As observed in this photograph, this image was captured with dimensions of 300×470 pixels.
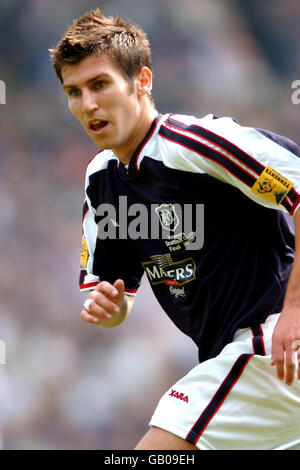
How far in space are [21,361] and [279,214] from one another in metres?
3.97

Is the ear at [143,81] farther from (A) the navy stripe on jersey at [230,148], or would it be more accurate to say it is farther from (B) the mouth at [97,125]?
(A) the navy stripe on jersey at [230,148]

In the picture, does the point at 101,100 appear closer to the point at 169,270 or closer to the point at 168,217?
the point at 168,217

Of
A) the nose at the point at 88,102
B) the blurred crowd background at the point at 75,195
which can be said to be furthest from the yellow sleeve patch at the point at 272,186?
the blurred crowd background at the point at 75,195

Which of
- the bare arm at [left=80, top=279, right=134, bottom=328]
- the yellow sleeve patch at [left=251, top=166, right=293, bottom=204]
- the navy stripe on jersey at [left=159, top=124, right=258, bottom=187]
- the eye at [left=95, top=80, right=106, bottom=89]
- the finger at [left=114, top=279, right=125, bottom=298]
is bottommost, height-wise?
the bare arm at [left=80, top=279, right=134, bottom=328]

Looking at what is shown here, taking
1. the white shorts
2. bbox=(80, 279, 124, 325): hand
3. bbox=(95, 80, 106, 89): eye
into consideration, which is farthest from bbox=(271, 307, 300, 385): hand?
bbox=(95, 80, 106, 89): eye

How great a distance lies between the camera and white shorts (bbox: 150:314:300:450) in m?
2.31

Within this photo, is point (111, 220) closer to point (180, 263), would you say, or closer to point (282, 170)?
point (180, 263)

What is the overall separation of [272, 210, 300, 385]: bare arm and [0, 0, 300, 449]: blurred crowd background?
11.9 ft

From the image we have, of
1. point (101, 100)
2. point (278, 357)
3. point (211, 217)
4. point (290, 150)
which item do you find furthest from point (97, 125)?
point (278, 357)

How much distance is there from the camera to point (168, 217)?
104 inches

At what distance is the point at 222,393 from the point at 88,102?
4.10 feet

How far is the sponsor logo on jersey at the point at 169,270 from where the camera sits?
102 inches

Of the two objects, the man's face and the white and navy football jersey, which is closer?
the white and navy football jersey

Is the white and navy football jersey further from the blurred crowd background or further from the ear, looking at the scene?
the blurred crowd background
